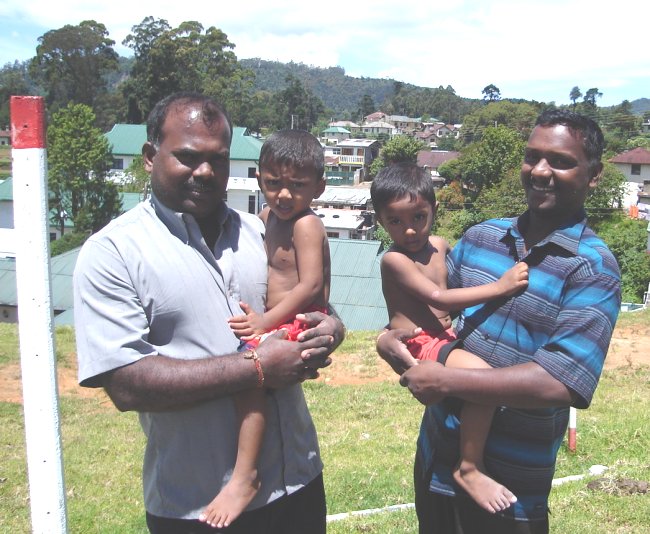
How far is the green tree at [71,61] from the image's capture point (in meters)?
55.0

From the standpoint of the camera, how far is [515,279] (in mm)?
2301

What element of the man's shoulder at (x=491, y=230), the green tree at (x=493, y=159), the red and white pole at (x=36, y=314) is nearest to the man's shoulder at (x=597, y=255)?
the man's shoulder at (x=491, y=230)

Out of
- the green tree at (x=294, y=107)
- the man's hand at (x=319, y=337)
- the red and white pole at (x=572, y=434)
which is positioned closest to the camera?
the man's hand at (x=319, y=337)

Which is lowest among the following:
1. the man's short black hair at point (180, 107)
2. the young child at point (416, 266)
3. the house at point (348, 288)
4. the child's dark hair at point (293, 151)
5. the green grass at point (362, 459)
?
the house at point (348, 288)

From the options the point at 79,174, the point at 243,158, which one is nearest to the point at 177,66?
the point at 243,158

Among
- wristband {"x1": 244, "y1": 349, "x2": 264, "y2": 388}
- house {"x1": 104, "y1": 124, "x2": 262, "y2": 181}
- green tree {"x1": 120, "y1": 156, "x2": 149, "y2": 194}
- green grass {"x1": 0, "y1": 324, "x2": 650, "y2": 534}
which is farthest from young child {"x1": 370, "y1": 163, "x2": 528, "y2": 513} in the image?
house {"x1": 104, "y1": 124, "x2": 262, "y2": 181}

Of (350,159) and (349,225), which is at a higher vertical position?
(350,159)

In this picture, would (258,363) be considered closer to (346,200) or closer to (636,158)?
(346,200)

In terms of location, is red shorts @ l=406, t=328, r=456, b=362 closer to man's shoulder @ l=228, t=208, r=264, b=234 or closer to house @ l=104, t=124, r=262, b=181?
man's shoulder @ l=228, t=208, r=264, b=234

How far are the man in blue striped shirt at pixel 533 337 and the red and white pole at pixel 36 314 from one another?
116 cm

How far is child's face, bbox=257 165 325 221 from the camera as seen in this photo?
2.73 meters

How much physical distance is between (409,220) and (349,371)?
7888mm

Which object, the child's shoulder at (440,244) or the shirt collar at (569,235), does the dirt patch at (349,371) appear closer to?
the child's shoulder at (440,244)

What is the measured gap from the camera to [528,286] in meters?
2.31
